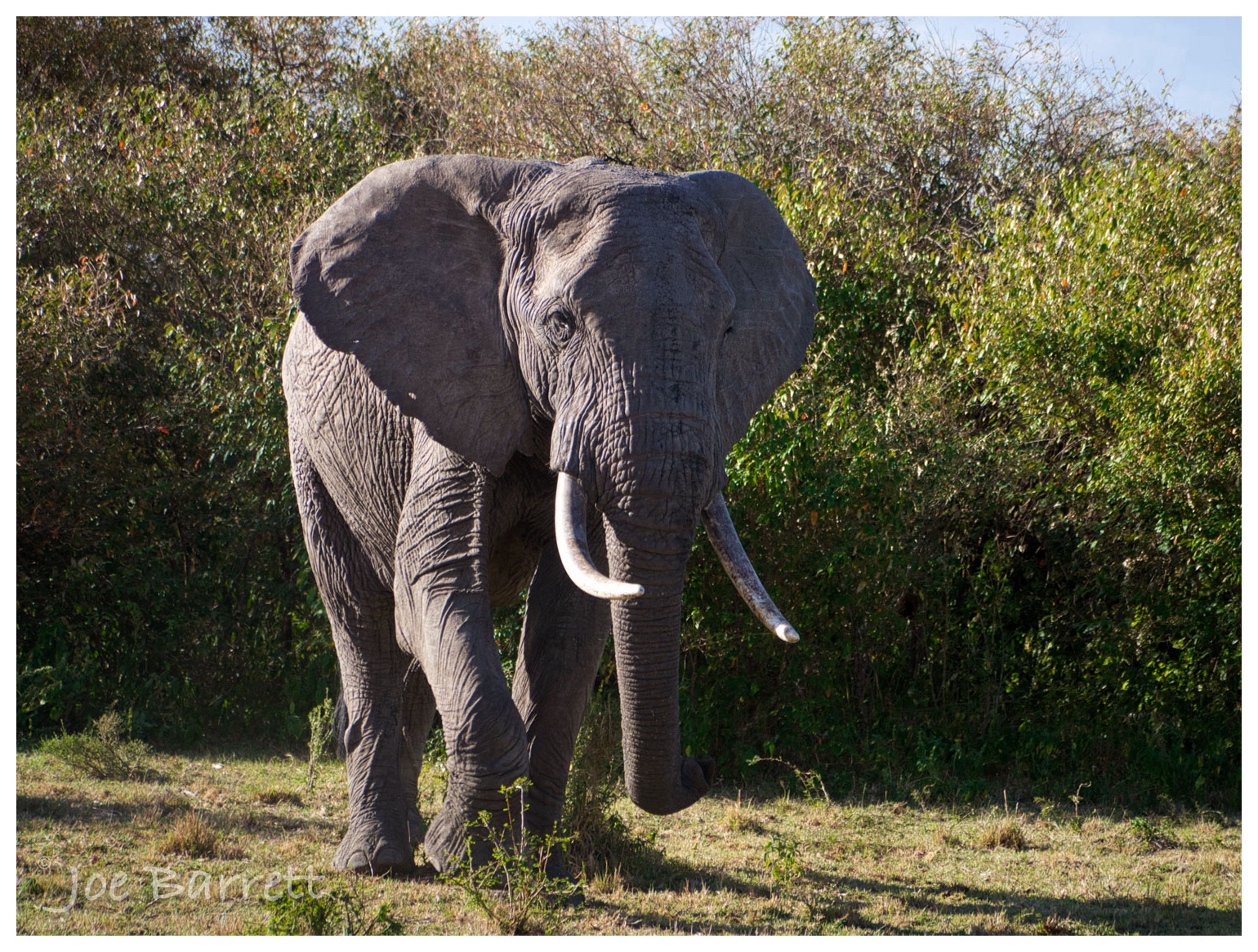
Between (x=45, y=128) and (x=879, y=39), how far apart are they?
7.62 m

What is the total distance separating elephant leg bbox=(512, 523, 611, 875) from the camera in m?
5.04

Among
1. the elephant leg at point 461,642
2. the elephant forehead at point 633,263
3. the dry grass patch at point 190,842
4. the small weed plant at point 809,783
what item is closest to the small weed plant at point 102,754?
the dry grass patch at point 190,842

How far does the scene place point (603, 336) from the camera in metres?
4.08

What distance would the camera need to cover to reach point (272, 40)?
14.3m

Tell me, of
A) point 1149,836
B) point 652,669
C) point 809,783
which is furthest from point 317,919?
point 1149,836

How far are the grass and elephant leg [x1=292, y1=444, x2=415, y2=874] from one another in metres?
0.22

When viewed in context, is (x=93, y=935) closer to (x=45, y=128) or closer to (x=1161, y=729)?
(x=1161, y=729)

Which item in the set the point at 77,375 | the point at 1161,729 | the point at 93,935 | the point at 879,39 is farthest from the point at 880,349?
the point at 93,935

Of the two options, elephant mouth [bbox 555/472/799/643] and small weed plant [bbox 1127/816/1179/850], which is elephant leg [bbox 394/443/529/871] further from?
small weed plant [bbox 1127/816/1179/850]

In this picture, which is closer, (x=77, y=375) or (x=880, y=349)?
(x=77, y=375)

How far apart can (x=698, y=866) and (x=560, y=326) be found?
271 centimetres

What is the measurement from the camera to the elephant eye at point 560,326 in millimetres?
4180

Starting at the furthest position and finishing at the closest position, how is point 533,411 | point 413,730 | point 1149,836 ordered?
point 1149,836
point 413,730
point 533,411

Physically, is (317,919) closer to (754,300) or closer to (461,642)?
(461,642)
